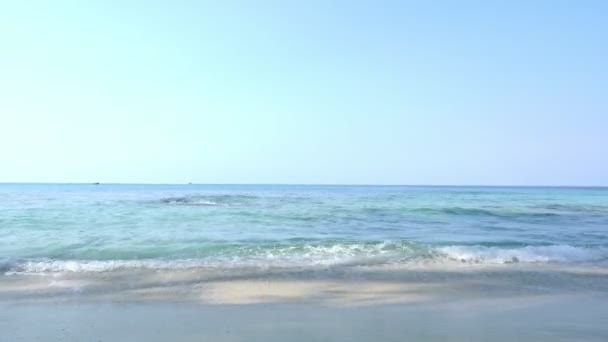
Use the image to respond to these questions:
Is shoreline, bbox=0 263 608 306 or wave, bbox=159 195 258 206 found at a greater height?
wave, bbox=159 195 258 206

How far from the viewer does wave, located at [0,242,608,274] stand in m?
10.0

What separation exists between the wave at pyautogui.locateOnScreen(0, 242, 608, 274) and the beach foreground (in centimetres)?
71

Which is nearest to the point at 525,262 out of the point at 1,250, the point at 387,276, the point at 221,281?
the point at 387,276

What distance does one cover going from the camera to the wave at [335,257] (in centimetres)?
1002

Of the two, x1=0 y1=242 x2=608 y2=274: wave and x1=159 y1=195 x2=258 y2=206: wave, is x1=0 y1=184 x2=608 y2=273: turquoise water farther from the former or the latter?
x1=159 y1=195 x2=258 y2=206: wave

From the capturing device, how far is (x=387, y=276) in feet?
30.0

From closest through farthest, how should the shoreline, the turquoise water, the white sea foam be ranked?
the shoreline, the turquoise water, the white sea foam

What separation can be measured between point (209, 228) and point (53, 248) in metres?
6.04

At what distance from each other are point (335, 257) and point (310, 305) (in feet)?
14.3

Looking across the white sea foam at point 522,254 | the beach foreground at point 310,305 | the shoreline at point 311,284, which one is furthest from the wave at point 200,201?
the beach foreground at point 310,305

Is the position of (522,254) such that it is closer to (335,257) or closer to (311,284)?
(335,257)

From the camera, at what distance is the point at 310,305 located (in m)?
6.93

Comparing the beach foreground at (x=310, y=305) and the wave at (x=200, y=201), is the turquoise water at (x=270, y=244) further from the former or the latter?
the wave at (x=200, y=201)

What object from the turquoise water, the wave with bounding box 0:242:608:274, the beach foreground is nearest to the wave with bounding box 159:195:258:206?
the turquoise water
